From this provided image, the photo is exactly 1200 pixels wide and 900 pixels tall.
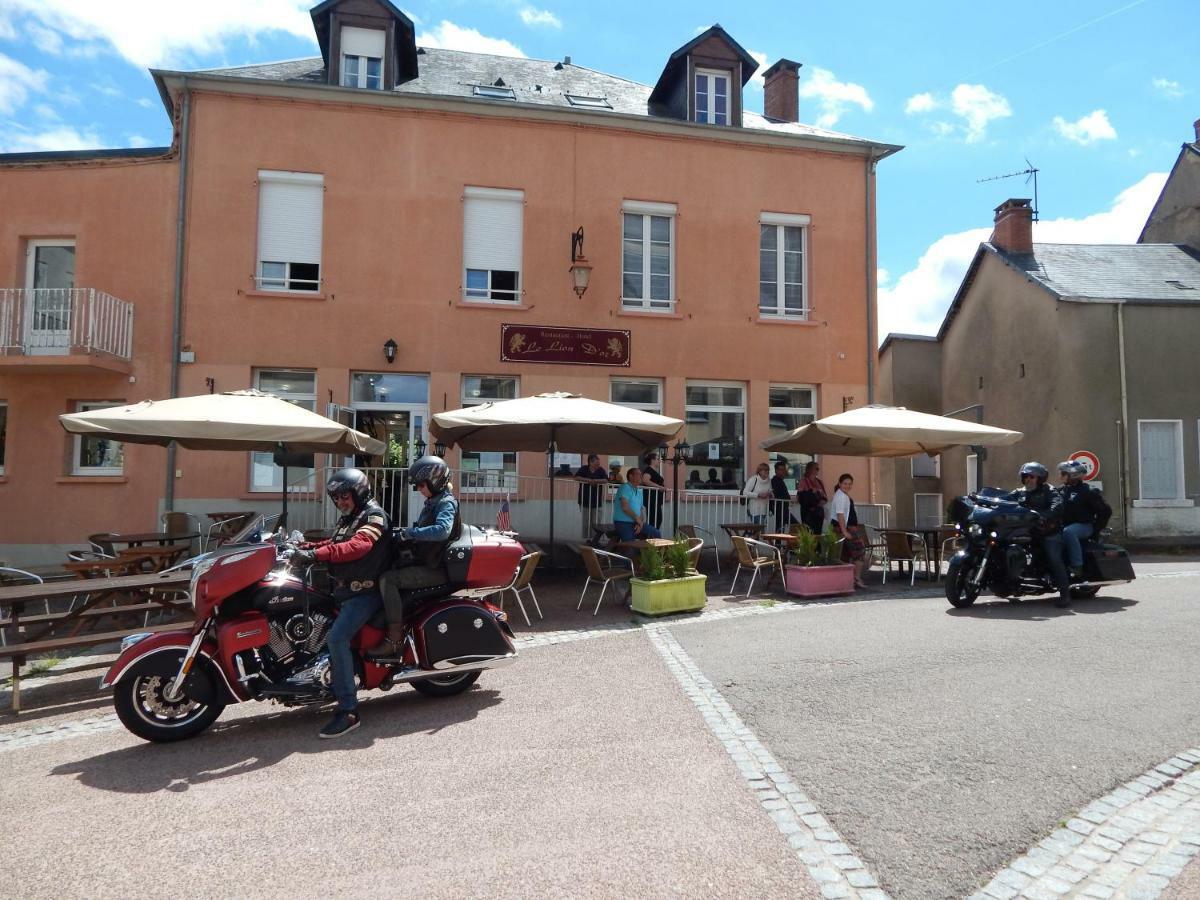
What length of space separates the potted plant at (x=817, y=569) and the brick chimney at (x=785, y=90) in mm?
11165

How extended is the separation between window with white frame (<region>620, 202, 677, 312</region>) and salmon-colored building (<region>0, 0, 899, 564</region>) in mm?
42

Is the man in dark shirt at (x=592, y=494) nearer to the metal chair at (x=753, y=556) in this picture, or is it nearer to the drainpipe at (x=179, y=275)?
the metal chair at (x=753, y=556)

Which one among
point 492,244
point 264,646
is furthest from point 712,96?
point 264,646

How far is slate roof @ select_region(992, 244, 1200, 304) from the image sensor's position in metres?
18.6

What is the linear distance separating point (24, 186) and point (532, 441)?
32.4 feet

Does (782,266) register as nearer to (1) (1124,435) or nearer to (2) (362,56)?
(2) (362,56)

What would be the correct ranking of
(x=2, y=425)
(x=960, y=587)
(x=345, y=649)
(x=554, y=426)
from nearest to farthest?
(x=345, y=649) < (x=960, y=587) < (x=554, y=426) < (x=2, y=425)

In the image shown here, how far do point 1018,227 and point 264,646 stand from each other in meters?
21.8

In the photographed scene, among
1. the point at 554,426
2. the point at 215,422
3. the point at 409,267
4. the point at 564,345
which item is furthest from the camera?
the point at 564,345

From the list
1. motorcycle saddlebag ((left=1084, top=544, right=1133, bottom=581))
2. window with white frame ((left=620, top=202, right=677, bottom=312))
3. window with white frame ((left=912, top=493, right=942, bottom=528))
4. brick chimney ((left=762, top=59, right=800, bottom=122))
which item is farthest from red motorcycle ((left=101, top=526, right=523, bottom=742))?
window with white frame ((left=912, top=493, right=942, bottom=528))

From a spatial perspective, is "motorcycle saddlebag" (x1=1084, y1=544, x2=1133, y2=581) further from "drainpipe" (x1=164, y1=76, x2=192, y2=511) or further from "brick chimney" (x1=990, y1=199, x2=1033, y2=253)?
"brick chimney" (x1=990, y1=199, x2=1033, y2=253)

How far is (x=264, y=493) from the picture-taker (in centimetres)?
1317

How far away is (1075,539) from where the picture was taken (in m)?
8.91

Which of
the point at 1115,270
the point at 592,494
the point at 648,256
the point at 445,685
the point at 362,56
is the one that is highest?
the point at 362,56
